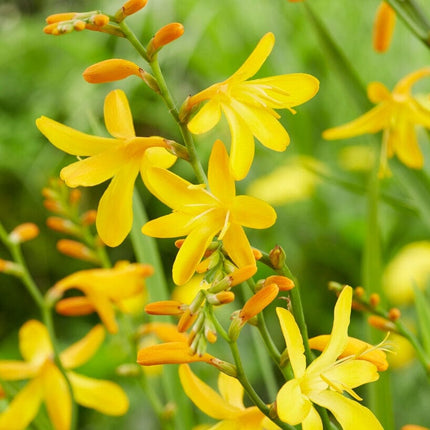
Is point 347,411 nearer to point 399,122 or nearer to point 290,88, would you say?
point 290,88

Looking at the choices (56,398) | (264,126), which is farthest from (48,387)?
(264,126)

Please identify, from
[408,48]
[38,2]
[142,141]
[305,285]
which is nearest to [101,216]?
[142,141]

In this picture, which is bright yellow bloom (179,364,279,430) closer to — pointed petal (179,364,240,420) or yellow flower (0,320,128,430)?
pointed petal (179,364,240,420)

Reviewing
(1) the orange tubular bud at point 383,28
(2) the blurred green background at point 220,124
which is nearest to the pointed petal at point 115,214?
(1) the orange tubular bud at point 383,28

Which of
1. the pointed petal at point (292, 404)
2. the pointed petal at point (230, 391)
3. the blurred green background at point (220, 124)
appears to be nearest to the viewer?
the pointed petal at point (292, 404)

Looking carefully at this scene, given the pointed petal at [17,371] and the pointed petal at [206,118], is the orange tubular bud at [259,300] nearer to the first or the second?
the pointed petal at [206,118]

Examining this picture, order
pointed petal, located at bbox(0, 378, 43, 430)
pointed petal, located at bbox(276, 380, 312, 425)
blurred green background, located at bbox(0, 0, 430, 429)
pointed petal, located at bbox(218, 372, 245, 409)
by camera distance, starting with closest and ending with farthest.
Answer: pointed petal, located at bbox(276, 380, 312, 425) < pointed petal, located at bbox(218, 372, 245, 409) < pointed petal, located at bbox(0, 378, 43, 430) < blurred green background, located at bbox(0, 0, 430, 429)

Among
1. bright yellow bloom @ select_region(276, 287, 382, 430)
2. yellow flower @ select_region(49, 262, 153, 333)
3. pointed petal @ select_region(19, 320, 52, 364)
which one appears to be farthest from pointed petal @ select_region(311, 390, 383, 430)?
pointed petal @ select_region(19, 320, 52, 364)
